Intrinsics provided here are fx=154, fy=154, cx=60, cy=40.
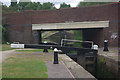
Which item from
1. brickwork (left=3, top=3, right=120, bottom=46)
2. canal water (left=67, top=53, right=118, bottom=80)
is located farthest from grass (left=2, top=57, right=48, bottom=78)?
brickwork (left=3, top=3, right=120, bottom=46)

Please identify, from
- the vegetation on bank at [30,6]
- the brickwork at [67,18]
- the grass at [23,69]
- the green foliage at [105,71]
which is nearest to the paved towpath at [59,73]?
the grass at [23,69]

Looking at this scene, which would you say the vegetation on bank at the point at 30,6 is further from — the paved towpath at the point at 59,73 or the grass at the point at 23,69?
the paved towpath at the point at 59,73

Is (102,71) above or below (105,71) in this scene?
below

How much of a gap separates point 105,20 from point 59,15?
6.84m

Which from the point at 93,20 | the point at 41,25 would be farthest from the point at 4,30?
the point at 93,20

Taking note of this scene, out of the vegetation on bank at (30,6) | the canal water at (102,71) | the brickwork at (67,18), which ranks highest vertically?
the vegetation on bank at (30,6)

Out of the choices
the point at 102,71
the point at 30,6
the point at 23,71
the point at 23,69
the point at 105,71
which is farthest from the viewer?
the point at 30,6

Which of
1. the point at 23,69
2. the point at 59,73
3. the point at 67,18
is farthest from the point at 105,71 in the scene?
the point at 67,18

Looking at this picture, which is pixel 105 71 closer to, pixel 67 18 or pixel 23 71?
pixel 23 71

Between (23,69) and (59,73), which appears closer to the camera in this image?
(59,73)

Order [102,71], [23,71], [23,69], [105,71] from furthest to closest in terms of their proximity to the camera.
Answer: [102,71] < [105,71] < [23,69] < [23,71]

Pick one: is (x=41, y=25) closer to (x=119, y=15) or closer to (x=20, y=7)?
(x=119, y=15)

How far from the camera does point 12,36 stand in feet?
86.7

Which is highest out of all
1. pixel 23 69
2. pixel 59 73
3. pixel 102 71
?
pixel 23 69
